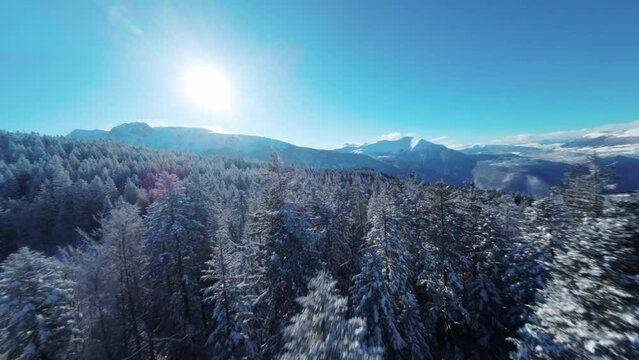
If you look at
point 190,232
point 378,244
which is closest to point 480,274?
point 378,244

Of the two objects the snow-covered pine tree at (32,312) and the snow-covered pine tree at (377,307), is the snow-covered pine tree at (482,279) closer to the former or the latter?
the snow-covered pine tree at (377,307)

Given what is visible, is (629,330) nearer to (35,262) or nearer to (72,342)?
(72,342)

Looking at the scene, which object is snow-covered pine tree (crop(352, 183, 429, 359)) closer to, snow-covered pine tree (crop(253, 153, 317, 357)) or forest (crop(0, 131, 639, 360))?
forest (crop(0, 131, 639, 360))

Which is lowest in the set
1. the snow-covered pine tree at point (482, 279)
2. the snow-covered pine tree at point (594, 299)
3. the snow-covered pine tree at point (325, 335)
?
the snow-covered pine tree at point (482, 279)

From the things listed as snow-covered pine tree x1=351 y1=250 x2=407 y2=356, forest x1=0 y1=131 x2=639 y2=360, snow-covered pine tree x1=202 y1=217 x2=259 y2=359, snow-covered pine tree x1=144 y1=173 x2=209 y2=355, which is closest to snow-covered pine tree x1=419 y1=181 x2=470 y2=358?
forest x1=0 y1=131 x2=639 y2=360

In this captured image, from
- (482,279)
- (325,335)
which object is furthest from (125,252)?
(482,279)

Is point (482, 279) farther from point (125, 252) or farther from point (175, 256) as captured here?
point (125, 252)

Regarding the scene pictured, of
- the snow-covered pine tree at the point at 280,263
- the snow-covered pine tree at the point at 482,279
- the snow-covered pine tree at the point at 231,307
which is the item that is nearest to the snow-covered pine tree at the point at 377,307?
the snow-covered pine tree at the point at 280,263
